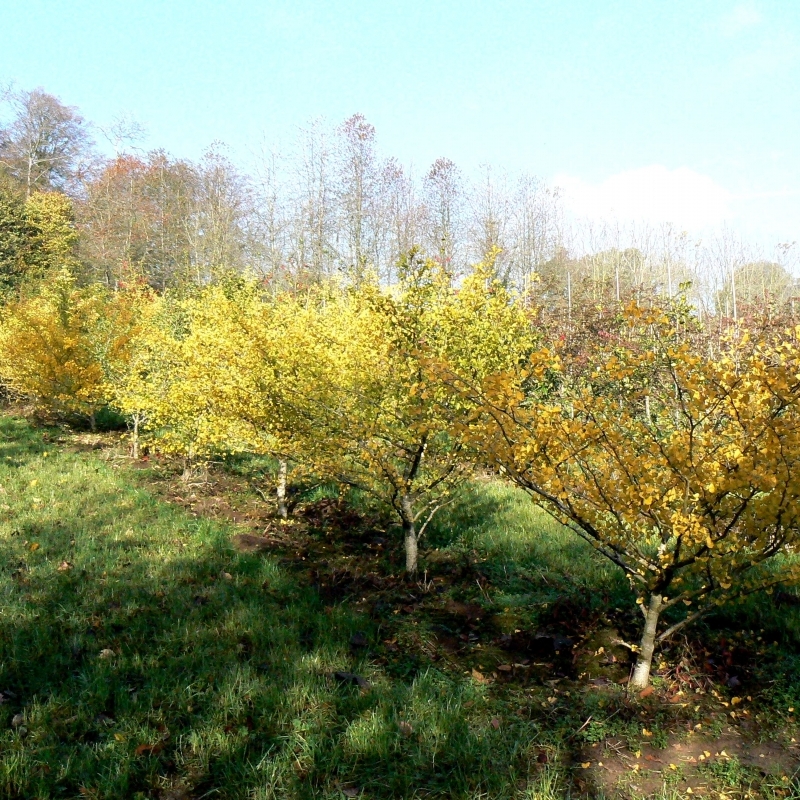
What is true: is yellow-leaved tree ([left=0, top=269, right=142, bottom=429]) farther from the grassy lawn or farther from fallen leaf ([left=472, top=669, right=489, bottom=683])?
fallen leaf ([left=472, top=669, right=489, bottom=683])

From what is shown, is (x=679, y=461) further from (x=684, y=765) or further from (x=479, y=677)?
(x=479, y=677)

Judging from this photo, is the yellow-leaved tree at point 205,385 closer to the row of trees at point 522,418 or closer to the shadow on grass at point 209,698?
the row of trees at point 522,418

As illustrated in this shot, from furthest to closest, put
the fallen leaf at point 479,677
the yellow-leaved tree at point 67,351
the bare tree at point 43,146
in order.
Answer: the bare tree at point 43,146 < the yellow-leaved tree at point 67,351 < the fallen leaf at point 479,677

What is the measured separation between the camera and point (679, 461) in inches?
121

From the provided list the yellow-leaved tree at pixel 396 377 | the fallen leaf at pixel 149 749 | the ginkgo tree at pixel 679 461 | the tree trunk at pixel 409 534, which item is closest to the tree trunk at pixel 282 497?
the yellow-leaved tree at pixel 396 377

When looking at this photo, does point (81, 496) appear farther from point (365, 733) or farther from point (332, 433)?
point (365, 733)

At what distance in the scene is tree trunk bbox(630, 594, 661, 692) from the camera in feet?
11.4

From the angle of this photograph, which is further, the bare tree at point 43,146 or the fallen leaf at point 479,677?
the bare tree at point 43,146

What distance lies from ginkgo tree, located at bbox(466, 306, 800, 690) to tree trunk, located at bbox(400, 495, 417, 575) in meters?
2.00

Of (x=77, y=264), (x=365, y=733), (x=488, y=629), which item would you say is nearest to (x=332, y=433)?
(x=488, y=629)

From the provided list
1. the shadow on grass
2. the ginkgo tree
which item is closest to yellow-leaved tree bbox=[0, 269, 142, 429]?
the shadow on grass

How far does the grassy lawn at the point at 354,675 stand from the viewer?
2.69 metres

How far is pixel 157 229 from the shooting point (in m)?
30.8

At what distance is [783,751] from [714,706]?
18.1 inches
